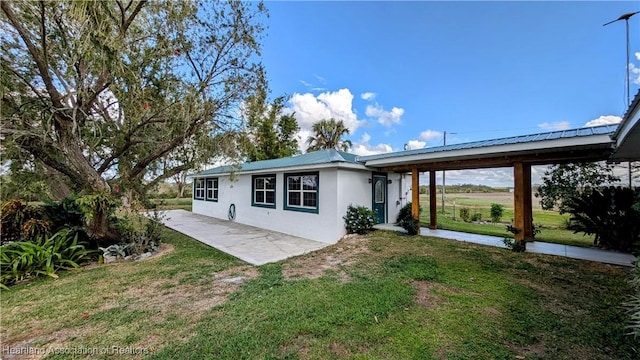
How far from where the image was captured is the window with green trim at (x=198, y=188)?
618 inches

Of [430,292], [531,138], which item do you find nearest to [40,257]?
[430,292]

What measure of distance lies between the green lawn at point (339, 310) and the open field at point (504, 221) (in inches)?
129

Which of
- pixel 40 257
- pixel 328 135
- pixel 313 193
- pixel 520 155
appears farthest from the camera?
pixel 328 135

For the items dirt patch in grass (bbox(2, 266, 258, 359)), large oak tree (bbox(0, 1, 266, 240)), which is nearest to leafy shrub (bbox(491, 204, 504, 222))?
dirt patch in grass (bbox(2, 266, 258, 359))

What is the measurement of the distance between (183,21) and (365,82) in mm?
10431

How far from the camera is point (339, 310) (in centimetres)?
333

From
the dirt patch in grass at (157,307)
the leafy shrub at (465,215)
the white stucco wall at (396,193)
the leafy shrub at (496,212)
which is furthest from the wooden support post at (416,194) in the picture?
the leafy shrub at (496,212)

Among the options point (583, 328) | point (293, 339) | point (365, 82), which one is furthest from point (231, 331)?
point (365, 82)

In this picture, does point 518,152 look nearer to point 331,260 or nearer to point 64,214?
point 331,260

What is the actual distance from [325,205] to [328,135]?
1617cm

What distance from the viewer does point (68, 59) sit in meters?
4.39

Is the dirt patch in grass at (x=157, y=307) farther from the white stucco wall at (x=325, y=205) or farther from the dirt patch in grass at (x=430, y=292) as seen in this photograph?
the white stucco wall at (x=325, y=205)

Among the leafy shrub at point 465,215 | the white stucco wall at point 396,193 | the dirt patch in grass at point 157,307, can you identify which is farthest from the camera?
the leafy shrub at point 465,215

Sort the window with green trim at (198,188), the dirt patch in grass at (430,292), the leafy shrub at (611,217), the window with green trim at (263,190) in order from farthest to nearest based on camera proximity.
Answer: the window with green trim at (198,188), the window with green trim at (263,190), the leafy shrub at (611,217), the dirt patch in grass at (430,292)
